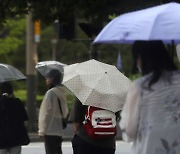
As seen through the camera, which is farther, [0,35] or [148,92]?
[0,35]

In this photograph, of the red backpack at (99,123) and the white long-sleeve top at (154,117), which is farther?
the red backpack at (99,123)

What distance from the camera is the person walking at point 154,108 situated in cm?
508

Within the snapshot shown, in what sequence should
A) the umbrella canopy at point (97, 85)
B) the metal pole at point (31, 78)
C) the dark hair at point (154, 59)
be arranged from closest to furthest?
1. the dark hair at point (154, 59)
2. the umbrella canopy at point (97, 85)
3. the metal pole at point (31, 78)

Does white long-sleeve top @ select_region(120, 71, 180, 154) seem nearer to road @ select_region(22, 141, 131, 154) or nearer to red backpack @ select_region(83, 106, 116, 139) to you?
red backpack @ select_region(83, 106, 116, 139)

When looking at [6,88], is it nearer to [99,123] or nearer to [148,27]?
[99,123]

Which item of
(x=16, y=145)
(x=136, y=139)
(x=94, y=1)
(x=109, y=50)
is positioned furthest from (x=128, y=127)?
(x=109, y=50)

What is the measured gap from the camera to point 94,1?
10.9m

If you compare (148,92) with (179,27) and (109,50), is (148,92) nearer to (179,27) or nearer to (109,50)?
(179,27)

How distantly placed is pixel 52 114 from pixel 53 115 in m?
0.02

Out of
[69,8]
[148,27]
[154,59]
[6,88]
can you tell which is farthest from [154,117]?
[69,8]

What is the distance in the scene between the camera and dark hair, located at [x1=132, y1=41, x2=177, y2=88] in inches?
204

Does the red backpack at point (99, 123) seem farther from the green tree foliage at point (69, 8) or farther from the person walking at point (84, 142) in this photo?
the green tree foliage at point (69, 8)

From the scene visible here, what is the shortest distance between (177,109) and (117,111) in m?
2.74

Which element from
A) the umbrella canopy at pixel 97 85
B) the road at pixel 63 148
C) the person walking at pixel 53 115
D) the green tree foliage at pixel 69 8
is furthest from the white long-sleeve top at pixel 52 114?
the road at pixel 63 148
